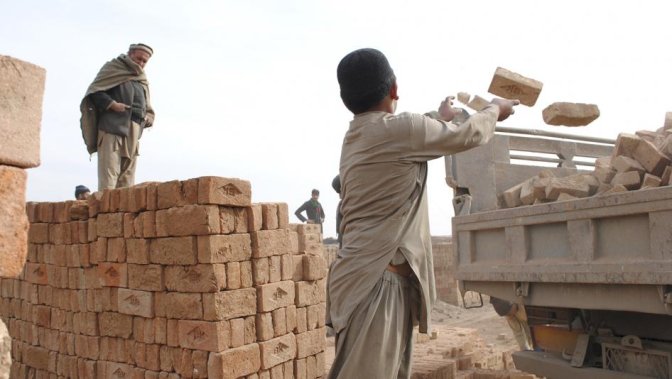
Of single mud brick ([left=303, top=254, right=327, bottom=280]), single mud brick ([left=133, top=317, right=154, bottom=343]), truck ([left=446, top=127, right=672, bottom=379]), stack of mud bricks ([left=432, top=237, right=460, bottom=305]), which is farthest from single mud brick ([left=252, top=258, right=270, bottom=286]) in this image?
stack of mud bricks ([left=432, top=237, right=460, bottom=305])

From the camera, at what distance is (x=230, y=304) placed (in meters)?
4.68

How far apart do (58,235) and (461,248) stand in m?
4.06

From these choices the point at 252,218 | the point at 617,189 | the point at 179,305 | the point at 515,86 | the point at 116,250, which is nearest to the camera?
the point at 617,189

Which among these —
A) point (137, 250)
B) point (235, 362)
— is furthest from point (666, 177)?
point (137, 250)

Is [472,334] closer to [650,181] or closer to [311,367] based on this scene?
[311,367]

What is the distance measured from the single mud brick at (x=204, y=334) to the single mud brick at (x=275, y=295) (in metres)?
0.39

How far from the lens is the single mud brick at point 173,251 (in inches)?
184

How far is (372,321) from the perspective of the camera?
2.29 m

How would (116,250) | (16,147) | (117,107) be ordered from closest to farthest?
(16,147) → (116,250) → (117,107)

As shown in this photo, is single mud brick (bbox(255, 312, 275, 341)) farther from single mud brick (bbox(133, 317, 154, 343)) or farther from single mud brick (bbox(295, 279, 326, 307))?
single mud brick (bbox(133, 317, 154, 343))

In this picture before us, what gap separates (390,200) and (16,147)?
1.46 m

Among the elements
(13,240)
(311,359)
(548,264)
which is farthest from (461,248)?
(13,240)

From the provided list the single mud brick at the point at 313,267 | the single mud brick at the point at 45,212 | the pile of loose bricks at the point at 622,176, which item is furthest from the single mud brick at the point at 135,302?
the pile of loose bricks at the point at 622,176

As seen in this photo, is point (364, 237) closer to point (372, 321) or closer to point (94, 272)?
point (372, 321)
